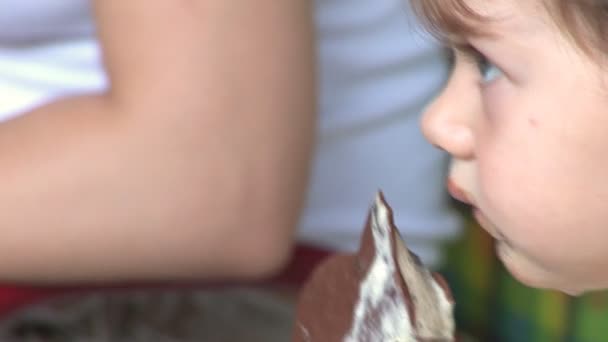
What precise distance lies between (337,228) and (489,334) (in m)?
0.18

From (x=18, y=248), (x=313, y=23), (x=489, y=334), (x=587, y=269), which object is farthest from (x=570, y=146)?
(x=489, y=334)

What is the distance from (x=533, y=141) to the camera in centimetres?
48

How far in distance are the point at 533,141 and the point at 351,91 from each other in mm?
392

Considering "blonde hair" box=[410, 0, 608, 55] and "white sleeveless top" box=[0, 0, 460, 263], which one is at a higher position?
"blonde hair" box=[410, 0, 608, 55]

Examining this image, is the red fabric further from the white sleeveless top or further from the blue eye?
the blue eye

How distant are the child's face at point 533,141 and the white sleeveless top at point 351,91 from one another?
0.25 m

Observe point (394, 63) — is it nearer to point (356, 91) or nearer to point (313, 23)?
point (356, 91)

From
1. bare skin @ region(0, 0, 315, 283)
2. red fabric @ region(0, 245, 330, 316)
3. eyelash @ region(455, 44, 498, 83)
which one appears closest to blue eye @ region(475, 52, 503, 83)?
eyelash @ region(455, 44, 498, 83)

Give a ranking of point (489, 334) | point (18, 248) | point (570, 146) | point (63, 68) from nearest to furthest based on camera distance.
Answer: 1. point (570, 146)
2. point (18, 248)
3. point (63, 68)
4. point (489, 334)

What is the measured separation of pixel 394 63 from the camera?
0.86m

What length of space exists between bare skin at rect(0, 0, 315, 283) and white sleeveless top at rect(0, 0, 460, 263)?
0.34ft

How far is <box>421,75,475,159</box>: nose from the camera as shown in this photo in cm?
52

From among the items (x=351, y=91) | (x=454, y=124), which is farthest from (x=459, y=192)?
(x=351, y=91)

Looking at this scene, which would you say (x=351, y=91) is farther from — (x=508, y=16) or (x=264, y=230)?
(x=508, y=16)
